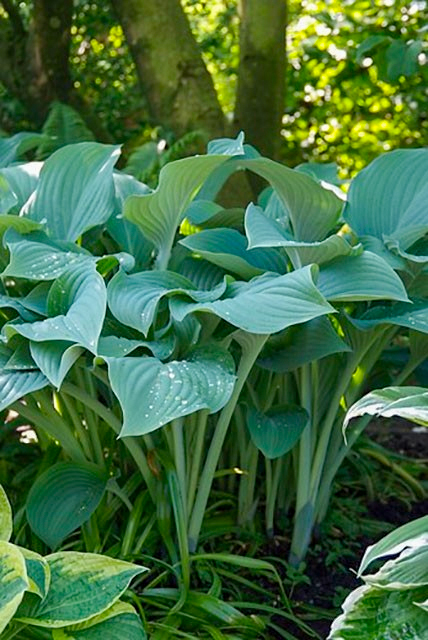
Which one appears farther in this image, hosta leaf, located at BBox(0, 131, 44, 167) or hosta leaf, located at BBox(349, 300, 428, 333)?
hosta leaf, located at BBox(0, 131, 44, 167)

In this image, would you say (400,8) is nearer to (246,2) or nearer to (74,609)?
(246,2)

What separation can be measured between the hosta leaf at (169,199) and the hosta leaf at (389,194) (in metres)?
0.37

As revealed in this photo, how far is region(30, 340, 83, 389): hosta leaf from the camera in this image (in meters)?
1.45

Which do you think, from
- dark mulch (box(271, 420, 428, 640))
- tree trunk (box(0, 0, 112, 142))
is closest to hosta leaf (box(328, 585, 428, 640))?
dark mulch (box(271, 420, 428, 640))

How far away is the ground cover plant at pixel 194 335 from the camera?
1.52 metres

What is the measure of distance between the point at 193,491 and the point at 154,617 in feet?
0.87

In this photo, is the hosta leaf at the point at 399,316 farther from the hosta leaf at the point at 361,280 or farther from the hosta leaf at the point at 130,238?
the hosta leaf at the point at 130,238

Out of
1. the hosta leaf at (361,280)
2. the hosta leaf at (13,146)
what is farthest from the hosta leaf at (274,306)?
the hosta leaf at (13,146)

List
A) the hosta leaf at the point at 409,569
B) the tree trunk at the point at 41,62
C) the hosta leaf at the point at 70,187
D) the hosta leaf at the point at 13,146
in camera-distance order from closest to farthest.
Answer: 1. the hosta leaf at the point at 409,569
2. the hosta leaf at the point at 70,187
3. the hosta leaf at the point at 13,146
4. the tree trunk at the point at 41,62

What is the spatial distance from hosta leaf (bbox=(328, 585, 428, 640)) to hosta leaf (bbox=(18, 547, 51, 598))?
0.43m

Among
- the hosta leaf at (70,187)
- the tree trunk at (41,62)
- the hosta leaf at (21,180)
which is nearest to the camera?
the hosta leaf at (70,187)

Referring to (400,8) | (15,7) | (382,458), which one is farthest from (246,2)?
(382,458)

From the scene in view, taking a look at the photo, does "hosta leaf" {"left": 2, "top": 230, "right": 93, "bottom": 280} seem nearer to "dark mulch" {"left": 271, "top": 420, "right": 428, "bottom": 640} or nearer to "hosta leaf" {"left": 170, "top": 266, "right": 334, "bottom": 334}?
"hosta leaf" {"left": 170, "top": 266, "right": 334, "bottom": 334}

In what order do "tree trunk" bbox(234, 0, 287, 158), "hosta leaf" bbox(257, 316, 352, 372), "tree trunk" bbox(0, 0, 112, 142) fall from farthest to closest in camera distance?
"tree trunk" bbox(0, 0, 112, 142), "tree trunk" bbox(234, 0, 287, 158), "hosta leaf" bbox(257, 316, 352, 372)
